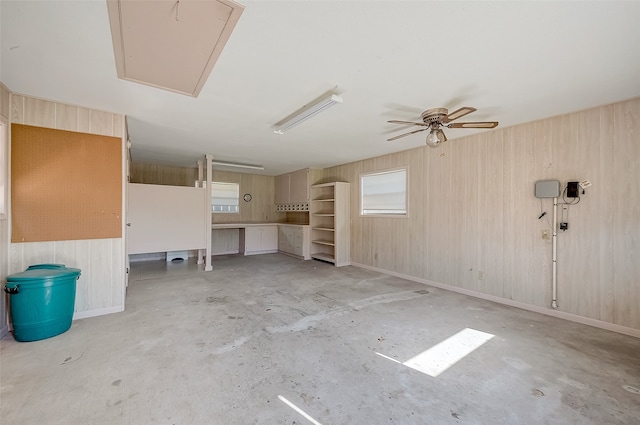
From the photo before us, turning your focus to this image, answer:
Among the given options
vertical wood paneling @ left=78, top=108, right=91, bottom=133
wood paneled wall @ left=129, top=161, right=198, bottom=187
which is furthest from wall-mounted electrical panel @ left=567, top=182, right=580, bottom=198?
wood paneled wall @ left=129, top=161, right=198, bottom=187

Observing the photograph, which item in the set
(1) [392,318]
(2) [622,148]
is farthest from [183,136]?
(2) [622,148]

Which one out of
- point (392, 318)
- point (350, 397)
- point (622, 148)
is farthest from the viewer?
point (392, 318)

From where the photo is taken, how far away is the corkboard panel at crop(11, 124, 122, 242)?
280 cm

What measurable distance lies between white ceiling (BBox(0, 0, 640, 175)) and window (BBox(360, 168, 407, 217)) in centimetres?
192

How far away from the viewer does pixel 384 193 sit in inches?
223

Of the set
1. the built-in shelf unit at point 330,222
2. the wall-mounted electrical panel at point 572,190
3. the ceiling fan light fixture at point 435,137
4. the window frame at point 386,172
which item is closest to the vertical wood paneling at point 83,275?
the ceiling fan light fixture at point 435,137

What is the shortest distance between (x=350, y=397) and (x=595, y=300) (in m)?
3.26

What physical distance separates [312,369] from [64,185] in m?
3.46

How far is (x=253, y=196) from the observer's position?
8.67 metres

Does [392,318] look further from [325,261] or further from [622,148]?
[325,261]

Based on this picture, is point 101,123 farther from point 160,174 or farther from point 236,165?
point 160,174

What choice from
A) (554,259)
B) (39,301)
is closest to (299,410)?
(39,301)

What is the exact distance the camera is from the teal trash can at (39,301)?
245cm

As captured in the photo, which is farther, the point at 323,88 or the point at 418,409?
the point at 323,88
